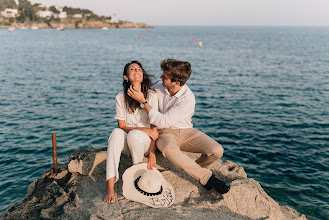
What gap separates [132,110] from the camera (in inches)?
247

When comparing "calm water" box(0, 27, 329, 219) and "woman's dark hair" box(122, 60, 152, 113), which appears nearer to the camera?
"woman's dark hair" box(122, 60, 152, 113)

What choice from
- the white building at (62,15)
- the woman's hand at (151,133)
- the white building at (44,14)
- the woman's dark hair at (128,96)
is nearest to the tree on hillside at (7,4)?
the white building at (44,14)

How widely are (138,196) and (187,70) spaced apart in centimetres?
272

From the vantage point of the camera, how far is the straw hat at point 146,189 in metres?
5.35

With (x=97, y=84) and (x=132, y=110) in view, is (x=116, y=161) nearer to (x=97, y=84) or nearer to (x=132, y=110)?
(x=132, y=110)

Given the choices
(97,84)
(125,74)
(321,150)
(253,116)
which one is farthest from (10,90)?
(321,150)

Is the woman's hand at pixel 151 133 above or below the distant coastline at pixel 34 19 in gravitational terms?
below

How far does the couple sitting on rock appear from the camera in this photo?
221 inches

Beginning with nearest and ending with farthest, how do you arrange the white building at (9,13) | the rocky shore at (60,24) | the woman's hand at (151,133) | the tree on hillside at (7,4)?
the woman's hand at (151,133)
the rocky shore at (60,24)
the white building at (9,13)
the tree on hillside at (7,4)

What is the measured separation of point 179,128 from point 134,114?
1055 millimetres

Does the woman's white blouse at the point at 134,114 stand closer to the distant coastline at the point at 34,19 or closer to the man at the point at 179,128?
the man at the point at 179,128

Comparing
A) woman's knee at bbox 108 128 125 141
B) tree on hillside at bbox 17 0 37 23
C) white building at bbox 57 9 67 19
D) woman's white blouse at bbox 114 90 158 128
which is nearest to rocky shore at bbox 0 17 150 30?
tree on hillside at bbox 17 0 37 23

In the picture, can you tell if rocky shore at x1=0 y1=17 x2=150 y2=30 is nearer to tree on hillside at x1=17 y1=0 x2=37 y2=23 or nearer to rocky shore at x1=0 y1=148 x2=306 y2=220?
tree on hillside at x1=17 y1=0 x2=37 y2=23

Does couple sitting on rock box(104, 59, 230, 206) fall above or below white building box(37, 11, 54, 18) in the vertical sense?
below
